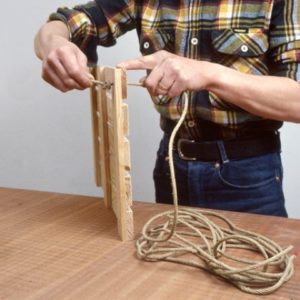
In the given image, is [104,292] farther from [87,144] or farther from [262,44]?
[87,144]

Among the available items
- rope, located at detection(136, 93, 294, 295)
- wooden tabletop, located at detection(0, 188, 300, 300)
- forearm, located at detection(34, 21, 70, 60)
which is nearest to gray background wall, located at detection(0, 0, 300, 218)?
forearm, located at detection(34, 21, 70, 60)

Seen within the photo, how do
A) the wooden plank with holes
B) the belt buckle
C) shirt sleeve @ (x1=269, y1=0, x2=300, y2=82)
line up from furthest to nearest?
the belt buckle → shirt sleeve @ (x1=269, y1=0, x2=300, y2=82) → the wooden plank with holes

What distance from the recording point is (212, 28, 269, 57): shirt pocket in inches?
36.3

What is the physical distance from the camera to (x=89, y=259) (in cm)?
68

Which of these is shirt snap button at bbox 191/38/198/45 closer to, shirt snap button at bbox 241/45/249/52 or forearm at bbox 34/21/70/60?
shirt snap button at bbox 241/45/249/52

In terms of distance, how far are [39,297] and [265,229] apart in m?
0.35

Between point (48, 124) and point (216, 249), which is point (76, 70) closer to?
point (216, 249)

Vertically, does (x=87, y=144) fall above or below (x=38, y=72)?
below

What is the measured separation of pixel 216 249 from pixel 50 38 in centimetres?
49

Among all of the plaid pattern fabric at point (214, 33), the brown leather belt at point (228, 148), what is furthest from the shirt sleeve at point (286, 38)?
the brown leather belt at point (228, 148)

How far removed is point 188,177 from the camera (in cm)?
98

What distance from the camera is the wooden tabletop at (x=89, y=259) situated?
0.58 meters

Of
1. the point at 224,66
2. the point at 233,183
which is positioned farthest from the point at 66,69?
the point at 233,183

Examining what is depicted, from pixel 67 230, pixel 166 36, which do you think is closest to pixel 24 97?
pixel 166 36
